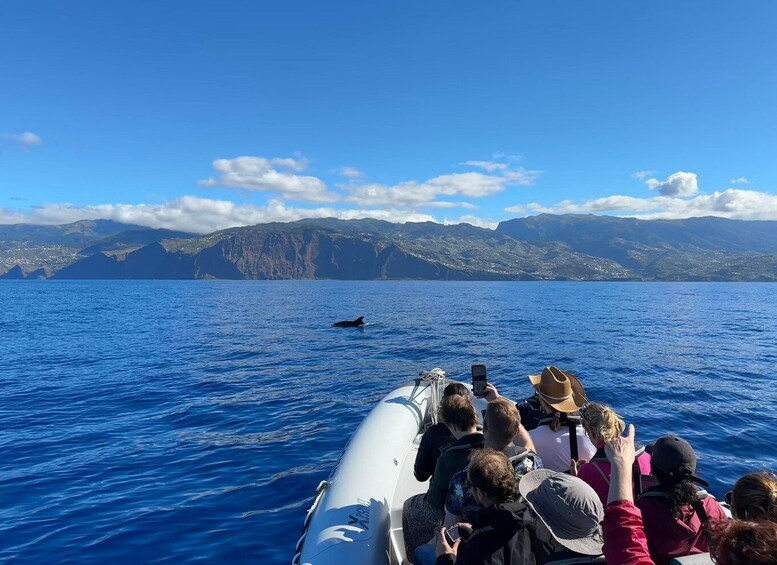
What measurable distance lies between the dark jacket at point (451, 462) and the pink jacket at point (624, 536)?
80.1 inches

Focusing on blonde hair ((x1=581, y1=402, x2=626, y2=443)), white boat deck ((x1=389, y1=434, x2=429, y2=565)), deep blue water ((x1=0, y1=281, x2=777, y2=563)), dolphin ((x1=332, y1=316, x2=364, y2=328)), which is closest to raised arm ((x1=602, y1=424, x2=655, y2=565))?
blonde hair ((x1=581, y1=402, x2=626, y2=443))

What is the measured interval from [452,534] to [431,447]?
1.53m

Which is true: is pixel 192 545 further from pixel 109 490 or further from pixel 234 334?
pixel 234 334

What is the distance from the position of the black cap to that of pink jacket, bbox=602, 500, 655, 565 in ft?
2.34

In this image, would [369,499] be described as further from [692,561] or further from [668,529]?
[692,561]

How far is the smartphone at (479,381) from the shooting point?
31.6ft

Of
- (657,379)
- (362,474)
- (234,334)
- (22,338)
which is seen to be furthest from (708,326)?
(22,338)

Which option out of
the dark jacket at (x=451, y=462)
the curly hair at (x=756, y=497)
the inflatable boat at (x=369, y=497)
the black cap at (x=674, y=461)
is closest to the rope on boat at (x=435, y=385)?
the inflatable boat at (x=369, y=497)

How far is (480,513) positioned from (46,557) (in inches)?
339

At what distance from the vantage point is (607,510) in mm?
3207

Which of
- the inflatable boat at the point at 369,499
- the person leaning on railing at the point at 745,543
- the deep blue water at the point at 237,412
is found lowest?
the deep blue water at the point at 237,412

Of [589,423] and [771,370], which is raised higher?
[589,423]

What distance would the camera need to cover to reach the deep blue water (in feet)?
30.0

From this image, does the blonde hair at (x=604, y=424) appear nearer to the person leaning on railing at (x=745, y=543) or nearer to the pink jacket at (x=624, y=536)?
the pink jacket at (x=624, y=536)
